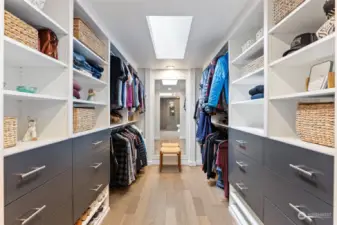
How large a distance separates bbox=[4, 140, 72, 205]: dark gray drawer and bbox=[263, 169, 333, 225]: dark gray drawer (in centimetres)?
138

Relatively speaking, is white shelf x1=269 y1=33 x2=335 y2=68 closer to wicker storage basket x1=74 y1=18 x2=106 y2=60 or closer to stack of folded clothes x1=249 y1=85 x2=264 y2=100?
stack of folded clothes x1=249 y1=85 x2=264 y2=100

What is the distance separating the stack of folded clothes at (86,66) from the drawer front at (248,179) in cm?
164

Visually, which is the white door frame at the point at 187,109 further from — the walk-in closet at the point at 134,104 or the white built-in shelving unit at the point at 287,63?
the white built-in shelving unit at the point at 287,63

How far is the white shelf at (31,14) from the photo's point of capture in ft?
3.95

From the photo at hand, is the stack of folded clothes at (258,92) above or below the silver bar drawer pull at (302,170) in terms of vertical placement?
above

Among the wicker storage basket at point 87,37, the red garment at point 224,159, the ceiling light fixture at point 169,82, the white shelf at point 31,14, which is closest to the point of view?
the white shelf at point 31,14

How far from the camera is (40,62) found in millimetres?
1461

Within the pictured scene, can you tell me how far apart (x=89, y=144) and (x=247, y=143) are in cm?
138

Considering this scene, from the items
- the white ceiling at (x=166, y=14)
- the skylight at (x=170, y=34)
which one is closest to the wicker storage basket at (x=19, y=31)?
the white ceiling at (x=166, y=14)

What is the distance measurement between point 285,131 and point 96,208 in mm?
1850

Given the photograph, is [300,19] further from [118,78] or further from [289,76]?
[118,78]

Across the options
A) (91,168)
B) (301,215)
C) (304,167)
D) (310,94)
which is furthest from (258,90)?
(91,168)

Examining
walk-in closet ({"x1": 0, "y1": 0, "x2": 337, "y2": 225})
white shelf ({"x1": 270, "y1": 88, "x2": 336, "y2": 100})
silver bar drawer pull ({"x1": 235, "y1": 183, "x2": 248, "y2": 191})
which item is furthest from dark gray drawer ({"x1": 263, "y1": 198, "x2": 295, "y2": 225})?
white shelf ({"x1": 270, "y1": 88, "x2": 336, "y2": 100})

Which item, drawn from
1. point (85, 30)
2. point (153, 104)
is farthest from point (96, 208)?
point (153, 104)
